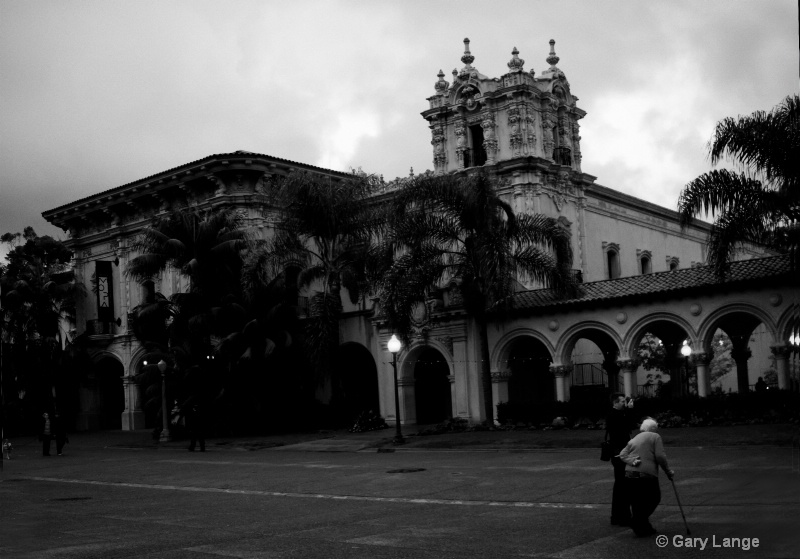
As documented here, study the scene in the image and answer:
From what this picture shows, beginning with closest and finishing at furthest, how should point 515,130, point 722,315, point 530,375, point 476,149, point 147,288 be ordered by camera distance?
point 722,315 < point 530,375 < point 515,130 < point 476,149 < point 147,288

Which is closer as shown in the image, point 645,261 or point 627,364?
point 627,364

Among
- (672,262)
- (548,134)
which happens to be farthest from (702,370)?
(672,262)

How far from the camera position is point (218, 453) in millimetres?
32875

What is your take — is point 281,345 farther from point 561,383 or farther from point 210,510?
point 210,510

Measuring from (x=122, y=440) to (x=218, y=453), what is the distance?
39.8ft

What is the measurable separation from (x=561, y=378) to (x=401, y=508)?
62.8ft

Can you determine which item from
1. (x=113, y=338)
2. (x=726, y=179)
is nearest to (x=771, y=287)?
(x=726, y=179)

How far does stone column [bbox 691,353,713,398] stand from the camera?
30.6 meters

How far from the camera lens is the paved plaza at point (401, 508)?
36.1 ft

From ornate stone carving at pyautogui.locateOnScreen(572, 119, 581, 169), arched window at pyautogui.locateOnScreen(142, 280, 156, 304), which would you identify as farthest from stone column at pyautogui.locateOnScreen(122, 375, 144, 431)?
ornate stone carving at pyautogui.locateOnScreen(572, 119, 581, 169)

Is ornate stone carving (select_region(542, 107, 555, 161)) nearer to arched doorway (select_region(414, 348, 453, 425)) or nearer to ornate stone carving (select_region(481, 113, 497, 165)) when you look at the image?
ornate stone carving (select_region(481, 113, 497, 165))

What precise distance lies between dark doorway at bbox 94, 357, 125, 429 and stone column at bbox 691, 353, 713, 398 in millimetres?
33003

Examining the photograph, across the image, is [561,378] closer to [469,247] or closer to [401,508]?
→ [469,247]

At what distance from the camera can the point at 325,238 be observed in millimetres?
38062
